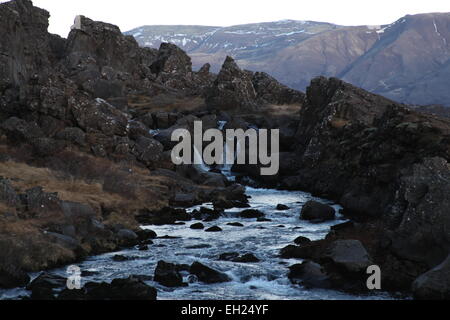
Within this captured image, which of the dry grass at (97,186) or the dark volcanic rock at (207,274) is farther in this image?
the dry grass at (97,186)

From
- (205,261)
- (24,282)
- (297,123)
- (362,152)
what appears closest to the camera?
(24,282)

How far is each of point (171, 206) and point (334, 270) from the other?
76.9ft

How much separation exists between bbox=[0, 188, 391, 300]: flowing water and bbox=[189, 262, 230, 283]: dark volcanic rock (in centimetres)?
43

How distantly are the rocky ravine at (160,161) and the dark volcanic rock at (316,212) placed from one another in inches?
131

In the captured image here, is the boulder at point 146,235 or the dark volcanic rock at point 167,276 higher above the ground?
the dark volcanic rock at point 167,276

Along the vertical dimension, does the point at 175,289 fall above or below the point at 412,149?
below

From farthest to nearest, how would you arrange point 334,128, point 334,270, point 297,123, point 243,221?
point 297,123, point 334,128, point 243,221, point 334,270

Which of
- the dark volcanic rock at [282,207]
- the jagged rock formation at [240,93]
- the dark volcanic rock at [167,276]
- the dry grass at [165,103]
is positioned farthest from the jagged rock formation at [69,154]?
the dark volcanic rock at [282,207]

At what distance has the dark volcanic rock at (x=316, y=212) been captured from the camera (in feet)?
135

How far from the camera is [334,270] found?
25.1m

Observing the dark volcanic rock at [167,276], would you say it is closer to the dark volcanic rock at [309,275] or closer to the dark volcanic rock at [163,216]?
the dark volcanic rock at [309,275]

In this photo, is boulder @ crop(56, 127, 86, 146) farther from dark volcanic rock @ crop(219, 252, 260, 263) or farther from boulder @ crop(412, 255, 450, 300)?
boulder @ crop(412, 255, 450, 300)
